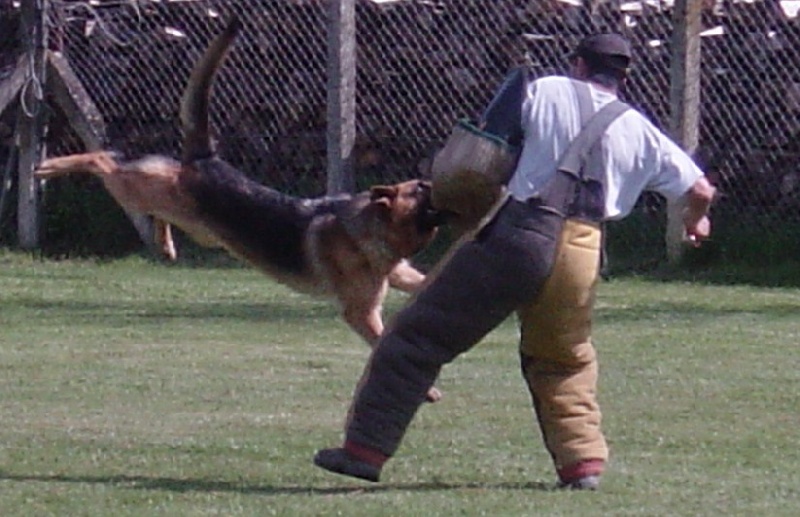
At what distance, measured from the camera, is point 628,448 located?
6902mm

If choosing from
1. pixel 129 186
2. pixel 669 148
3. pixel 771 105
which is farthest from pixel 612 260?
pixel 669 148

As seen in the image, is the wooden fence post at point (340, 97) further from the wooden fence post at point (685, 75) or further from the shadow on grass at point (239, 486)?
the shadow on grass at point (239, 486)

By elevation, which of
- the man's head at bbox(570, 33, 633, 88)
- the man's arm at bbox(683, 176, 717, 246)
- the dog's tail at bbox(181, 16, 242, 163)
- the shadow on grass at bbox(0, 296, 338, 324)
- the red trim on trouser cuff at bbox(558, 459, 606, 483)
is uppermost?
the man's head at bbox(570, 33, 633, 88)

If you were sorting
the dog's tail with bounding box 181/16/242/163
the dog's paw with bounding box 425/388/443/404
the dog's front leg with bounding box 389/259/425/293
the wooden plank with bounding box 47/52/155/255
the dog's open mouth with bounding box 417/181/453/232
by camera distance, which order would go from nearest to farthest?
the dog's paw with bounding box 425/388/443/404, the dog's open mouth with bounding box 417/181/453/232, the dog's front leg with bounding box 389/259/425/293, the dog's tail with bounding box 181/16/242/163, the wooden plank with bounding box 47/52/155/255

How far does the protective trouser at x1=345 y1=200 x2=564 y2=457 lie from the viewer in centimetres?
588

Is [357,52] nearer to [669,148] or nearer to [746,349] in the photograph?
[746,349]

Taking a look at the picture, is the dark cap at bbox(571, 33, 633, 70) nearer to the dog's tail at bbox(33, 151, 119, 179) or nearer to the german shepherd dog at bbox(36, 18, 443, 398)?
the german shepherd dog at bbox(36, 18, 443, 398)

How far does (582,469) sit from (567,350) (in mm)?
399

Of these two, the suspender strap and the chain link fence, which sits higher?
the suspender strap

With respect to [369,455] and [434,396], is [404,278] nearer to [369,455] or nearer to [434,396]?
[434,396]

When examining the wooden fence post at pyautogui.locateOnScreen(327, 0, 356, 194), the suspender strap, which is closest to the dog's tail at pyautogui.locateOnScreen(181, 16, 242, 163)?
the suspender strap

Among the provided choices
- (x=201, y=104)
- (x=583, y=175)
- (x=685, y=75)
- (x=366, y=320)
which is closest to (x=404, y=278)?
(x=366, y=320)

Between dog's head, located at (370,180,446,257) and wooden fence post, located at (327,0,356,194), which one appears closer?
dog's head, located at (370,180,446,257)

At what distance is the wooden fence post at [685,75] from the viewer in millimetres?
12109
